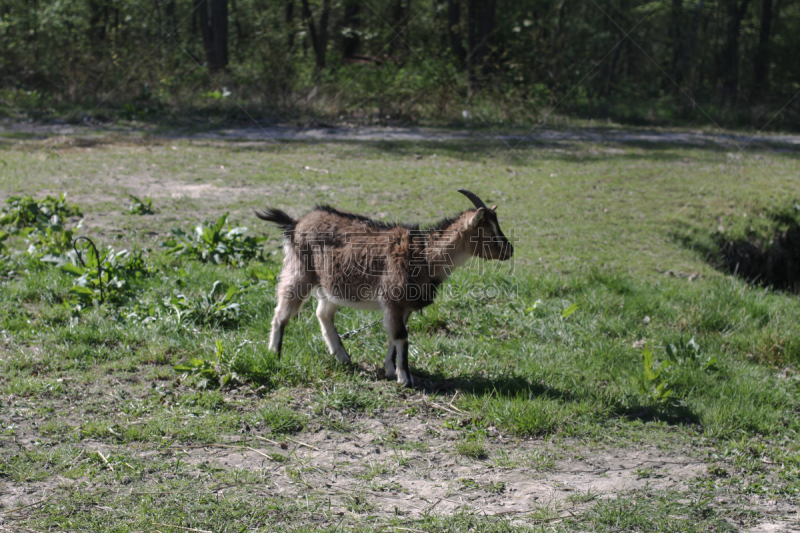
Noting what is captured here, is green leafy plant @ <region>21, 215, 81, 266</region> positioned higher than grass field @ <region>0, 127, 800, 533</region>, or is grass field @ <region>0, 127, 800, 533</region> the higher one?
green leafy plant @ <region>21, 215, 81, 266</region>

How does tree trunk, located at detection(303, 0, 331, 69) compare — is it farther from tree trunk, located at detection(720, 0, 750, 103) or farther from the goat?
the goat

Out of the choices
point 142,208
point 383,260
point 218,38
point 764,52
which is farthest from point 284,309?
point 764,52

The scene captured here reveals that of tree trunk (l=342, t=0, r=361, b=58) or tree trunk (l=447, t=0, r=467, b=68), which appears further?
tree trunk (l=342, t=0, r=361, b=58)

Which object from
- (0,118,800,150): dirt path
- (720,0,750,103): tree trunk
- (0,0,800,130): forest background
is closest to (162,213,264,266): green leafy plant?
(0,118,800,150): dirt path

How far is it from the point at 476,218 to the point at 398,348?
1114mm

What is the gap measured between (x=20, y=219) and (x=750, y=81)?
27255 mm

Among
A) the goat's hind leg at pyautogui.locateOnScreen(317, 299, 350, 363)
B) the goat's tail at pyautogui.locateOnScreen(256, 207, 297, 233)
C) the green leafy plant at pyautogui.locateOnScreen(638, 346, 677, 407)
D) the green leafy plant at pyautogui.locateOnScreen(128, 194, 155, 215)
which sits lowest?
the green leafy plant at pyautogui.locateOnScreen(638, 346, 677, 407)

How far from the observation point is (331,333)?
210 inches

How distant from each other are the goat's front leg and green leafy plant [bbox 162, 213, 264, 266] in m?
2.69

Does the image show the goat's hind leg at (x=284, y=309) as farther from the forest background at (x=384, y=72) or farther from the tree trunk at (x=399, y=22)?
the tree trunk at (x=399, y=22)

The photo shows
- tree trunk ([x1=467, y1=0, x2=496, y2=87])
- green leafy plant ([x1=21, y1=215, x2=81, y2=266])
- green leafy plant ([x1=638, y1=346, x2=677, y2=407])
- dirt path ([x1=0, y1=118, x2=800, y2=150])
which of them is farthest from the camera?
tree trunk ([x1=467, y1=0, x2=496, y2=87])

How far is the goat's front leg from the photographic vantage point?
4.89 metres

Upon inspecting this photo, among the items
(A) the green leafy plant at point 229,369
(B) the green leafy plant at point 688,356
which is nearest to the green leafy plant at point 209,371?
(A) the green leafy plant at point 229,369

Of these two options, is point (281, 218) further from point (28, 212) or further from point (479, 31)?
point (479, 31)
